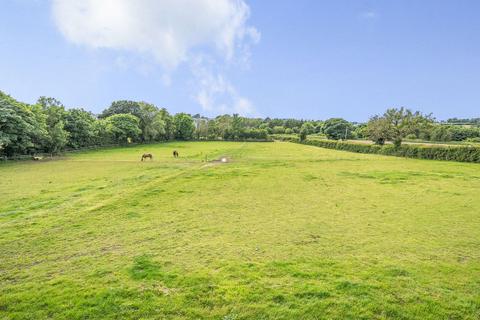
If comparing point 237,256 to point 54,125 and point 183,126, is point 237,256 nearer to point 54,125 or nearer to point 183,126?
point 54,125

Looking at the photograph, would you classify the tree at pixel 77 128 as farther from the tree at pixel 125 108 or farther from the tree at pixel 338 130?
the tree at pixel 338 130

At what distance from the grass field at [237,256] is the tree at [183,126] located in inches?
2950

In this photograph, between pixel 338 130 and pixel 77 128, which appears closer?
pixel 77 128

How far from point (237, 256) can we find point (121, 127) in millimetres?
60862

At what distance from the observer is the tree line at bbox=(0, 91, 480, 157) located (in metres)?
33.5

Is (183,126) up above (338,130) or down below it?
above

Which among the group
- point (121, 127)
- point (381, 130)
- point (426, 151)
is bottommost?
point (426, 151)

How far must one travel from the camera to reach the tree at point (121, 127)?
2335 inches

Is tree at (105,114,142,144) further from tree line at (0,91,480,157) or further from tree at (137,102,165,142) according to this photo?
tree at (137,102,165,142)

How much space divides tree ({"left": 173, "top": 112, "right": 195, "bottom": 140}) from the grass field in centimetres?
7494

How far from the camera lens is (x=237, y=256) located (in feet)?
24.1

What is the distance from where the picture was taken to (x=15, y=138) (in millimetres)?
31469

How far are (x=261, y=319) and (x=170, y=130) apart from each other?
273 feet

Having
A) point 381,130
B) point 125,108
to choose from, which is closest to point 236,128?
point 125,108
